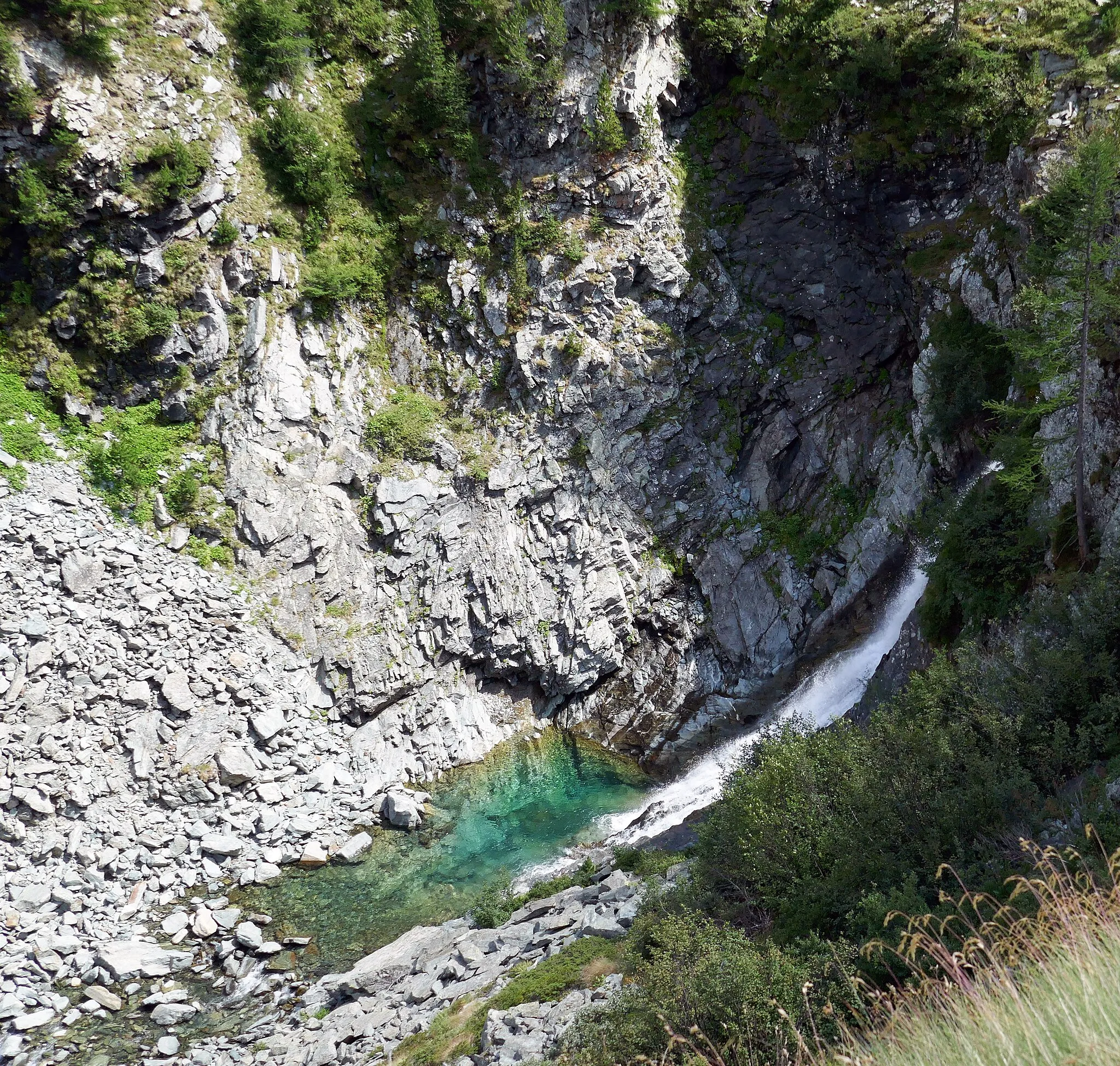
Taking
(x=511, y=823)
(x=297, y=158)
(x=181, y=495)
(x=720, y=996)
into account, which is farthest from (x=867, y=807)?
(x=297, y=158)

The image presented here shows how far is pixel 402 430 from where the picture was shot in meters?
25.1

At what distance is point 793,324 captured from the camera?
88.1 feet

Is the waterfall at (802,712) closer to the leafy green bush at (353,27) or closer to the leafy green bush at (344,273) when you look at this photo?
the leafy green bush at (344,273)

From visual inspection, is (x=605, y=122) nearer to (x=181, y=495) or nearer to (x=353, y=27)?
(x=353, y=27)

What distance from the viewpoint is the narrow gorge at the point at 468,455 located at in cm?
1533

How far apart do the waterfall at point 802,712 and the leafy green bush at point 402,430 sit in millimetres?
13583

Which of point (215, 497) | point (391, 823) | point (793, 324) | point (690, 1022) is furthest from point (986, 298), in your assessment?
point (215, 497)

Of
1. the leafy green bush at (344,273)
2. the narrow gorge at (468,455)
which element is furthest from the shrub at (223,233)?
the leafy green bush at (344,273)

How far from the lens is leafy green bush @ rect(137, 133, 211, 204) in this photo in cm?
2250

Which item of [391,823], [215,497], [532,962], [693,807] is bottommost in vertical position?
[693,807]

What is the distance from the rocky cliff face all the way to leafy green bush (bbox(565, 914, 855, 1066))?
14269 millimetres

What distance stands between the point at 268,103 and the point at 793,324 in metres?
20.3

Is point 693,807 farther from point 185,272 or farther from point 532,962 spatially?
point 185,272

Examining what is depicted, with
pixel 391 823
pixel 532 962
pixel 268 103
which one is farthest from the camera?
pixel 268 103
